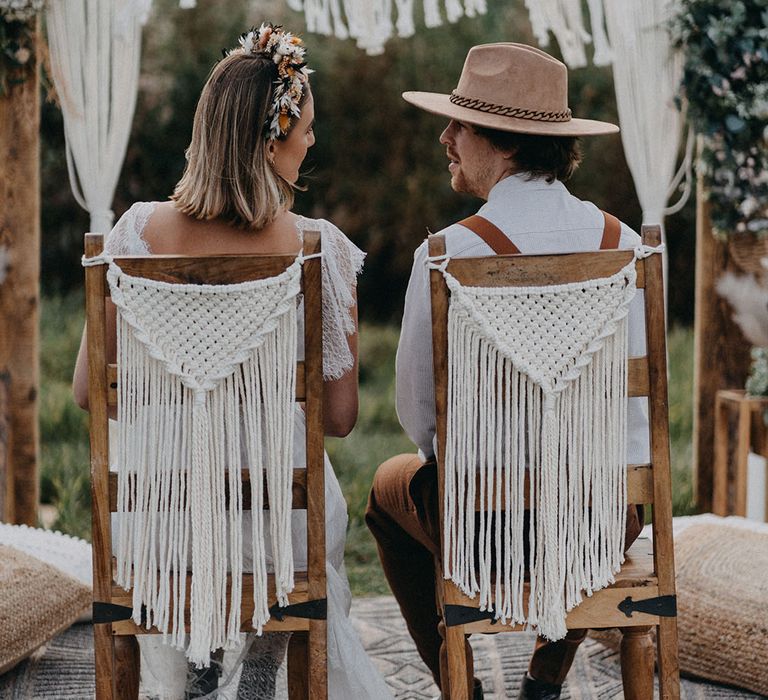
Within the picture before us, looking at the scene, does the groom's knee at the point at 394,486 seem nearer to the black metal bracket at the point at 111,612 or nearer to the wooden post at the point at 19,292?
the black metal bracket at the point at 111,612

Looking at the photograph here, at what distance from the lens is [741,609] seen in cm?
272

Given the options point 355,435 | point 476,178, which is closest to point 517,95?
point 476,178

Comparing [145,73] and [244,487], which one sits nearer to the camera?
[244,487]

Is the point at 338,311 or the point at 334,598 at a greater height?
the point at 338,311

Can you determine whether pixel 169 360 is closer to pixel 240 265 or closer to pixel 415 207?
pixel 240 265

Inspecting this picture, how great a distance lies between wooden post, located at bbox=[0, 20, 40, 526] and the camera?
11.7 ft

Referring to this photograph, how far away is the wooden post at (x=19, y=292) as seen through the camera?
140 inches

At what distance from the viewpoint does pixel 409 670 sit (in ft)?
9.46

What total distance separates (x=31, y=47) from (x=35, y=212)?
1.71 ft

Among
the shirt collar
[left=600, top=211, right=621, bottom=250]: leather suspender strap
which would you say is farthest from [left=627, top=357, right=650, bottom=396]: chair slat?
the shirt collar

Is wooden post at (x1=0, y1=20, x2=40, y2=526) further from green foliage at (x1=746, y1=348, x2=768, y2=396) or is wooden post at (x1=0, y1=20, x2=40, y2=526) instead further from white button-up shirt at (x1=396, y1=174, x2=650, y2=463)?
green foliage at (x1=746, y1=348, x2=768, y2=396)

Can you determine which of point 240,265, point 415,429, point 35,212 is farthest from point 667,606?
point 35,212

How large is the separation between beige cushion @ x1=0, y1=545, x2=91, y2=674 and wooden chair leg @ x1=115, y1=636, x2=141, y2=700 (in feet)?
2.40

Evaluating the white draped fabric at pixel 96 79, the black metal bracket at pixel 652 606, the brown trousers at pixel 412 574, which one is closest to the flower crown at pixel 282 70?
the brown trousers at pixel 412 574
